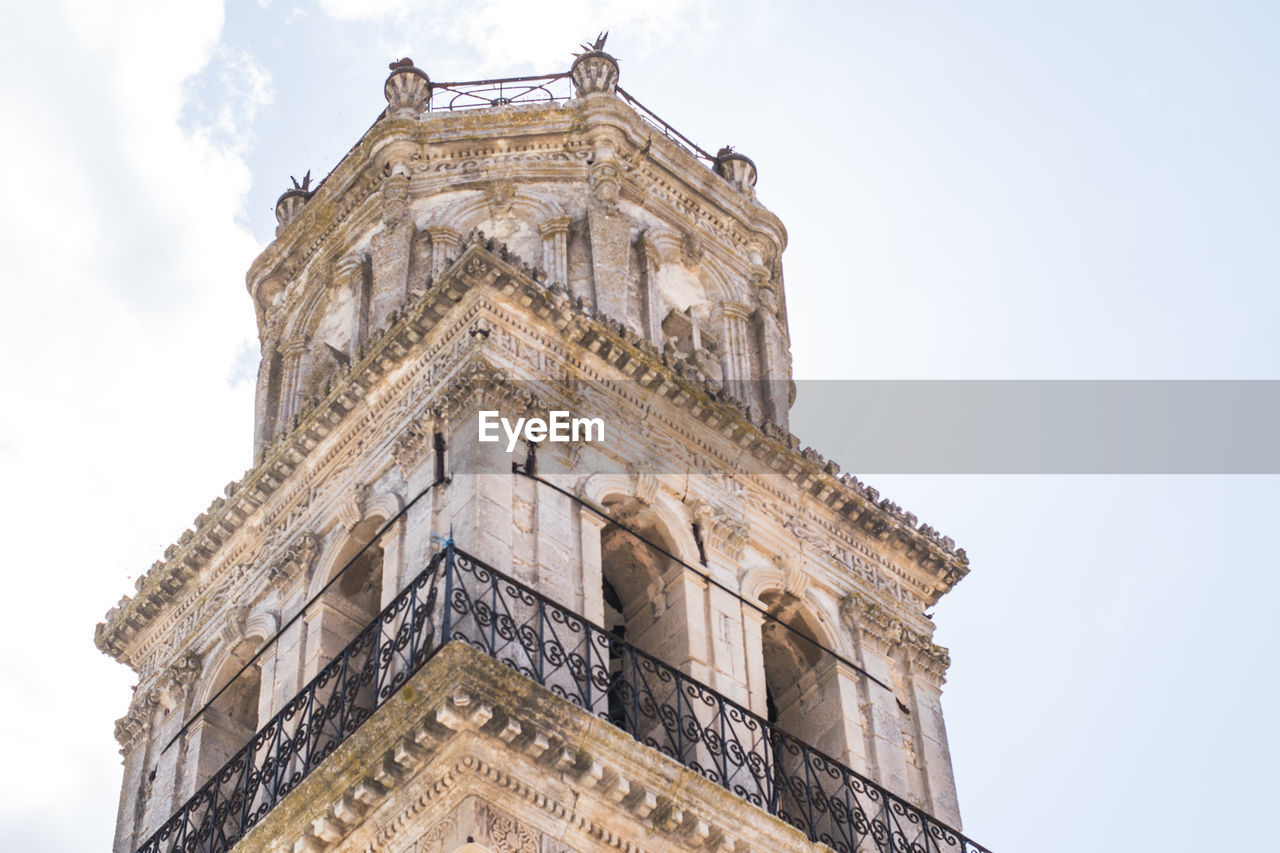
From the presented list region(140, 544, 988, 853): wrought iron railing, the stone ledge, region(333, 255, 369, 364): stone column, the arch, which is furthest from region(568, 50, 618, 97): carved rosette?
the stone ledge

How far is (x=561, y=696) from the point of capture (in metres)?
16.4

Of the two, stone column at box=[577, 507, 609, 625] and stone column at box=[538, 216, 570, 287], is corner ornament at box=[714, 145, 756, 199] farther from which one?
stone column at box=[577, 507, 609, 625]

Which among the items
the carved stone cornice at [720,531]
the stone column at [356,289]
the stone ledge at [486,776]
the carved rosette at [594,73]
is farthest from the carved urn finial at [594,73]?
the stone ledge at [486,776]

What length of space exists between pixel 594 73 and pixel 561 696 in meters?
11.1

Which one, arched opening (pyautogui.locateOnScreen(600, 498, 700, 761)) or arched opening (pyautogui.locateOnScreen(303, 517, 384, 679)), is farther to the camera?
arched opening (pyautogui.locateOnScreen(303, 517, 384, 679))

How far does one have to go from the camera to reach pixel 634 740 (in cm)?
1650

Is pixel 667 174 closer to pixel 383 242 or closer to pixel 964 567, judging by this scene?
pixel 383 242

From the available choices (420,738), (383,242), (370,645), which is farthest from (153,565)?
(420,738)

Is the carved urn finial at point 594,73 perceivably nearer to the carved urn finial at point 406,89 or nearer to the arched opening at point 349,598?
the carved urn finial at point 406,89

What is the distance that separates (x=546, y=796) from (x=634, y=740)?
0.90 metres

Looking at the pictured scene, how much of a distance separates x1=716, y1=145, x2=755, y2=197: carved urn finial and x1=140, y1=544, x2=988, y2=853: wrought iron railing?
922 cm

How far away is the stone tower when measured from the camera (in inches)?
642

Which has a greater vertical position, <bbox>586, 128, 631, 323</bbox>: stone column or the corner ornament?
the corner ornament

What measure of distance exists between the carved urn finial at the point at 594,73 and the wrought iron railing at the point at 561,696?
8553 millimetres
